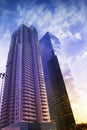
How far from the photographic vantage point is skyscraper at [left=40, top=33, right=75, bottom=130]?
114 metres

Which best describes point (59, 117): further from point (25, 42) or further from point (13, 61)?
point (25, 42)

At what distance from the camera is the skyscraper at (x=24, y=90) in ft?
267

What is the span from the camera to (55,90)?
136250 millimetres

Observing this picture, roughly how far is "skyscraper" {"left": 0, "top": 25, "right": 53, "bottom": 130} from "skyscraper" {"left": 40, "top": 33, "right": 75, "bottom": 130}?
27856 millimetres

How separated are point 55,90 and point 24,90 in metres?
49.1

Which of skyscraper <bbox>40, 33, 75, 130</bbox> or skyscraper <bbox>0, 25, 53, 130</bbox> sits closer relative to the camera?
skyscraper <bbox>0, 25, 53, 130</bbox>

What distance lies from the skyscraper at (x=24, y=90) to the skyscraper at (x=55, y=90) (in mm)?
27856

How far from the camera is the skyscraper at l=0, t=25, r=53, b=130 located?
8131 cm

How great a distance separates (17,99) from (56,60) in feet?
238

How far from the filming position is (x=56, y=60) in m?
149

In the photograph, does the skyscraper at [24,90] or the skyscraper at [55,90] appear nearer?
the skyscraper at [24,90]

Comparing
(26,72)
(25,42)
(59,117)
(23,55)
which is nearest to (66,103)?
(59,117)

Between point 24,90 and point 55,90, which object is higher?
point 55,90

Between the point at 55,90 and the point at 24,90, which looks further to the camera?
the point at 55,90
